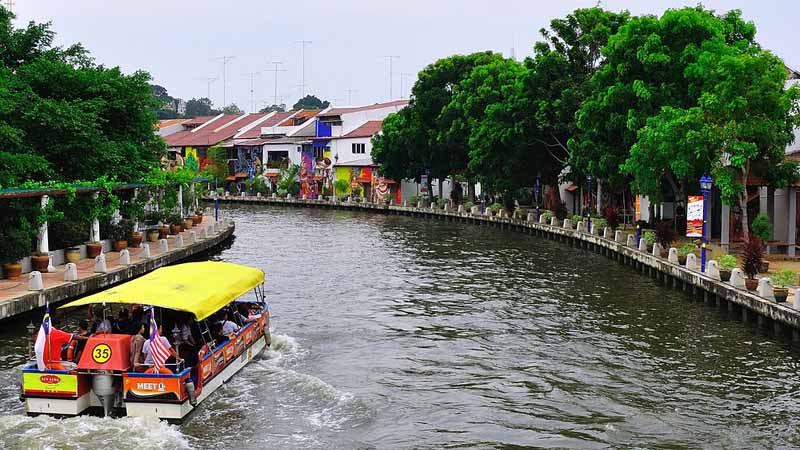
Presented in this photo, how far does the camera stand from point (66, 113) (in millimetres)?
38469

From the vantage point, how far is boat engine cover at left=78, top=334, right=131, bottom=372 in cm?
1850

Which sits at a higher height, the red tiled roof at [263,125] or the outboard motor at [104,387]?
the red tiled roof at [263,125]

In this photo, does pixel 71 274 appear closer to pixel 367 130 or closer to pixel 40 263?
pixel 40 263

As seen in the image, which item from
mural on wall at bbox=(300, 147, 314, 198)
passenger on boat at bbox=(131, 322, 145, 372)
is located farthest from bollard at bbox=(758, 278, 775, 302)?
mural on wall at bbox=(300, 147, 314, 198)

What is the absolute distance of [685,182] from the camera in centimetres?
4294

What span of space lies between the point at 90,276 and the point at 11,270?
263cm

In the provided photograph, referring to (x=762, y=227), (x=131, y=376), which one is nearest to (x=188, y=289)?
(x=131, y=376)

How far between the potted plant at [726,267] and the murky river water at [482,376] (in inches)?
52.6

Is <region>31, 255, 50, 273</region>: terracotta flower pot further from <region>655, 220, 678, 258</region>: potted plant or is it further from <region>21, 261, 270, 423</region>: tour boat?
<region>655, 220, 678, 258</region>: potted plant

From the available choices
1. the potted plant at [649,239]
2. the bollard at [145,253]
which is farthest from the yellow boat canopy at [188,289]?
the potted plant at [649,239]

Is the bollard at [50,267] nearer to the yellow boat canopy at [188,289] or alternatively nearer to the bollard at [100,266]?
the bollard at [100,266]

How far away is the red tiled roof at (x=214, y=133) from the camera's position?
124 metres

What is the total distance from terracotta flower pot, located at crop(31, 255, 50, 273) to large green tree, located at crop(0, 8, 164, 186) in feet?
9.54

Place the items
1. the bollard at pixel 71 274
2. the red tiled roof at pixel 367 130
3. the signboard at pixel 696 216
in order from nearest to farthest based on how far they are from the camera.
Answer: the bollard at pixel 71 274 < the signboard at pixel 696 216 < the red tiled roof at pixel 367 130
